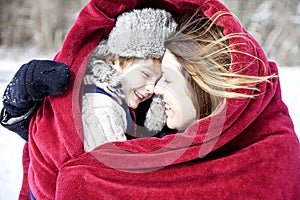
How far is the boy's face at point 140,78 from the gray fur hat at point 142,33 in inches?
0.7

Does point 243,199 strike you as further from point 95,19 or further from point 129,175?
point 95,19

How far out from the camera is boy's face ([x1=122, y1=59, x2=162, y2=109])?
30.5 inches

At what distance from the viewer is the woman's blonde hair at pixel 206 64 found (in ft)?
2.26

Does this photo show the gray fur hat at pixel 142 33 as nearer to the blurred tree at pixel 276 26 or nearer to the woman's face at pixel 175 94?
the woman's face at pixel 175 94

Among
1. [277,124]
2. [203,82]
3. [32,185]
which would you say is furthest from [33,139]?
[277,124]

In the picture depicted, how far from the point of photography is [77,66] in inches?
30.5

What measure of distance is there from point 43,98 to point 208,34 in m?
0.33

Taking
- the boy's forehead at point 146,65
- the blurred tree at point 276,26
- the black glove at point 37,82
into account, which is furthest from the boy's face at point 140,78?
the blurred tree at point 276,26

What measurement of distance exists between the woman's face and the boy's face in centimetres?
2

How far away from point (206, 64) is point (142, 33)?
0.14m

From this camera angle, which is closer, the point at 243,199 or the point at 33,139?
the point at 243,199

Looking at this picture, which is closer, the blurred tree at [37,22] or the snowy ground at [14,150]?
the snowy ground at [14,150]

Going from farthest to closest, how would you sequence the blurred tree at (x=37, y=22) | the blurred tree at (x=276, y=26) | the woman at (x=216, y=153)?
the blurred tree at (x=37, y=22), the blurred tree at (x=276, y=26), the woman at (x=216, y=153)

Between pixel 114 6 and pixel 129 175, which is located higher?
pixel 114 6
